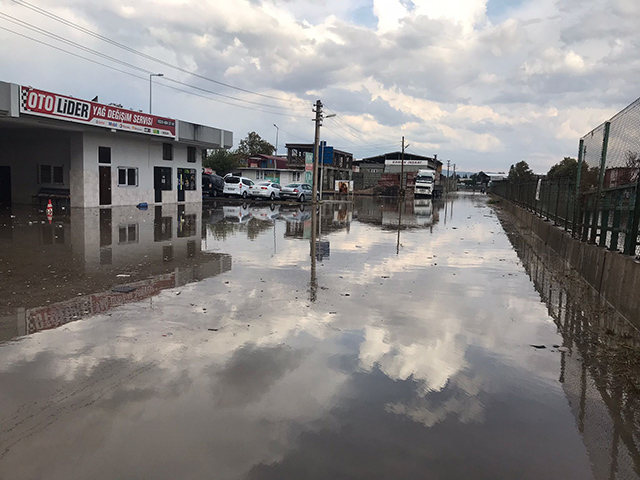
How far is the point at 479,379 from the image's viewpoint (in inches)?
199

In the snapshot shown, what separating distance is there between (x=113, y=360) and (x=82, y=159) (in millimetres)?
25138

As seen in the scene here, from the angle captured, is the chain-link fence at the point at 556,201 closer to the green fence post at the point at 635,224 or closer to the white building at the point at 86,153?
the green fence post at the point at 635,224

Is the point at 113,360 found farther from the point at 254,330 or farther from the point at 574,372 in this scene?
the point at 574,372

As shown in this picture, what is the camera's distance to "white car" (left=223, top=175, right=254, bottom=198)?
4116 centimetres

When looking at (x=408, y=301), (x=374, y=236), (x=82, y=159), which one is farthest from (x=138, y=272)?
(x=82, y=159)

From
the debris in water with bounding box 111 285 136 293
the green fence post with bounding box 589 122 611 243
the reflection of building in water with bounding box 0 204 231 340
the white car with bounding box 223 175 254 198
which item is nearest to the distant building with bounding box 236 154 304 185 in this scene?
the white car with bounding box 223 175 254 198

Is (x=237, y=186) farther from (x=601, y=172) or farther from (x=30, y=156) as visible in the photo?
(x=601, y=172)

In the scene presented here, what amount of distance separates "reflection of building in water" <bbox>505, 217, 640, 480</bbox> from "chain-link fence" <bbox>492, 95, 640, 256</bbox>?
1240mm

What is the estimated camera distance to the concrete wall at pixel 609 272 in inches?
280

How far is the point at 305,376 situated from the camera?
16.3 feet

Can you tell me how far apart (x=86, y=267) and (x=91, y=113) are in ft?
59.2

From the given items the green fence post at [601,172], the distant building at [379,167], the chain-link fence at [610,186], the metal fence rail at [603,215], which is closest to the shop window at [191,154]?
the metal fence rail at [603,215]

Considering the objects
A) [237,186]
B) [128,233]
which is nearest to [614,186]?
[128,233]

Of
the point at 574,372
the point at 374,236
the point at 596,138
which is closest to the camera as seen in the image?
the point at 574,372
